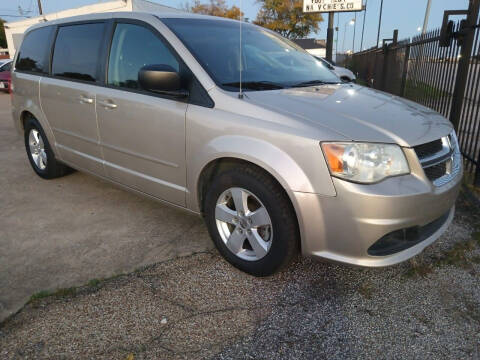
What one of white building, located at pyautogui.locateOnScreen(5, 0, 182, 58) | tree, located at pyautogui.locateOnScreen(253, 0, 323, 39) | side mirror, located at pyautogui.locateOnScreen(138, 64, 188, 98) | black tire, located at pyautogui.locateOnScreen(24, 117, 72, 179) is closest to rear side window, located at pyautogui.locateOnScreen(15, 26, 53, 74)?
black tire, located at pyautogui.locateOnScreen(24, 117, 72, 179)

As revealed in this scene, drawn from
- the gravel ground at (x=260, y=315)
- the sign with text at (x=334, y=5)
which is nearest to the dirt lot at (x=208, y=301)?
the gravel ground at (x=260, y=315)

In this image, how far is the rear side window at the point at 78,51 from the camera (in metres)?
3.40

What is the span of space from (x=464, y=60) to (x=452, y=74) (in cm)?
49

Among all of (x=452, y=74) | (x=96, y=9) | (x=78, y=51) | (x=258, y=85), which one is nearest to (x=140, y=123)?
(x=258, y=85)

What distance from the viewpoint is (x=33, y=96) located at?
167 inches

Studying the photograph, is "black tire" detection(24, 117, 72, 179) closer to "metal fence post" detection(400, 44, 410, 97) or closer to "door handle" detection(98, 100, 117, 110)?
"door handle" detection(98, 100, 117, 110)

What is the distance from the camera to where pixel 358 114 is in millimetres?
2344

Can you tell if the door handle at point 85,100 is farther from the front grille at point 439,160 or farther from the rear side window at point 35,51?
the front grille at point 439,160

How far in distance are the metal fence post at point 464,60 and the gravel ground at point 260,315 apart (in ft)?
7.98

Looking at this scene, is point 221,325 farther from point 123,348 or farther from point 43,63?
point 43,63

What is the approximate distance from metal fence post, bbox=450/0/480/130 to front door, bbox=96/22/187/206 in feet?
11.3

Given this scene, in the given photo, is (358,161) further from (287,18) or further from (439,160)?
(287,18)

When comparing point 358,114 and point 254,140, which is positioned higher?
point 358,114

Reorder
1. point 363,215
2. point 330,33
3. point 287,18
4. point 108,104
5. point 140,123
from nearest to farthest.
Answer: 1. point 363,215
2. point 140,123
3. point 108,104
4. point 330,33
5. point 287,18
